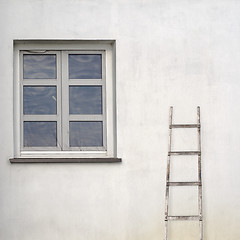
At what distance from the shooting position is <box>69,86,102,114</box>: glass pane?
31.2 feet

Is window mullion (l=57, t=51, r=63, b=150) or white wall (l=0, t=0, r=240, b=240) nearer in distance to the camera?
white wall (l=0, t=0, r=240, b=240)

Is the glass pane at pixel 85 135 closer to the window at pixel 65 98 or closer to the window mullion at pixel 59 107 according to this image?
the window at pixel 65 98

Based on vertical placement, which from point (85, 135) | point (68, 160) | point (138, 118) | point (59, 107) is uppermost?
point (59, 107)

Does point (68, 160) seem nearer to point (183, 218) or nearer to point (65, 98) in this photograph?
point (65, 98)

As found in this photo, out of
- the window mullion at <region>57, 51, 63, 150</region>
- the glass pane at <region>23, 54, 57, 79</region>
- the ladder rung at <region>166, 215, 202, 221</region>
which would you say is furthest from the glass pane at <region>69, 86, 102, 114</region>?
the ladder rung at <region>166, 215, 202, 221</region>

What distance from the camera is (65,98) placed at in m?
9.48

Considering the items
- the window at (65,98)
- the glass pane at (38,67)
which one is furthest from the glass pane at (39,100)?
the glass pane at (38,67)

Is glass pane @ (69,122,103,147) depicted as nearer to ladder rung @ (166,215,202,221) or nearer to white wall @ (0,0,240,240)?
white wall @ (0,0,240,240)

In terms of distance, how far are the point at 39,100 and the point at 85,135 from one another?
0.75m

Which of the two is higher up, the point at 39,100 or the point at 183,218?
the point at 39,100

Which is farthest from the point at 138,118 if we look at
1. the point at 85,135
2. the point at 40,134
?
the point at 40,134

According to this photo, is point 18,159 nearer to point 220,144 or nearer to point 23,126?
point 23,126

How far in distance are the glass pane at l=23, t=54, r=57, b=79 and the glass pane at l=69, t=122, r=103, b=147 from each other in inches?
28.3

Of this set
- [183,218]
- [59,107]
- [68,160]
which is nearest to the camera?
[183,218]
